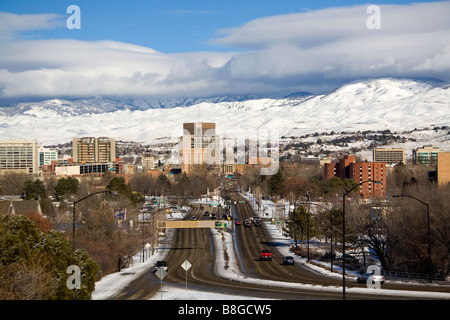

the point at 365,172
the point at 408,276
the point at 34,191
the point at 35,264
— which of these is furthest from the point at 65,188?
the point at 35,264

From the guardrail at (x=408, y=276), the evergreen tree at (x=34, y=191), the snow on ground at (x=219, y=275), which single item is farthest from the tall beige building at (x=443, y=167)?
the guardrail at (x=408, y=276)

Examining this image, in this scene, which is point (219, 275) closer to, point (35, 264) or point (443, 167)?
point (35, 264)

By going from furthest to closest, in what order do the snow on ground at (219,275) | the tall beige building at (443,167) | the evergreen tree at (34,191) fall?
the evergreen tree at (34,191)
the tall beige building at (443,167)
the snow on ground at (219,275)

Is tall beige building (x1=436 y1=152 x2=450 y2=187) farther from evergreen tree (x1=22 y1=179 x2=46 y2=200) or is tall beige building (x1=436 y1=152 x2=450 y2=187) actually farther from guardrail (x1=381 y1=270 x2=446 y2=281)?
guardrail (x1=381 y1=270 x2=446 y2=281)

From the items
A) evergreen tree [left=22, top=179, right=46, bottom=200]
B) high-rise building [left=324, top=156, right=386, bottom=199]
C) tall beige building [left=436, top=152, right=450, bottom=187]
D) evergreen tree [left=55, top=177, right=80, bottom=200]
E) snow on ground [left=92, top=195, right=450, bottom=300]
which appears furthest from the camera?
high-rise building [left=324, top=156, right=386, bottom=199]

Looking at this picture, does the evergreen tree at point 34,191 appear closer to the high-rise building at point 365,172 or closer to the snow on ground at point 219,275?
the snow on ground at point 219,275

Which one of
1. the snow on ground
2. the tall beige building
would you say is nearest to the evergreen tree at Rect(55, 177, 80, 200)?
the snow on ground

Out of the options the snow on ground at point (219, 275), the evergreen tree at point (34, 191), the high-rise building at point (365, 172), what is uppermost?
the high-rise building at point (365, 172)

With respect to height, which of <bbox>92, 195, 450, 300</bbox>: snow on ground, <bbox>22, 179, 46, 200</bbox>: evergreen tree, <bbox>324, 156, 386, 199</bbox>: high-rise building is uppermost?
<bbox>324, 156, 386, 199</bbox>: high-rise building

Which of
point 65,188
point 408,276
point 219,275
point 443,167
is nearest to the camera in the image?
point 408,276

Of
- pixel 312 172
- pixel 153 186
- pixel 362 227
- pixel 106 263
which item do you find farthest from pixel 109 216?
pixel 312 172

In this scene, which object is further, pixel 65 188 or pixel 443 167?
pixel 65 188
